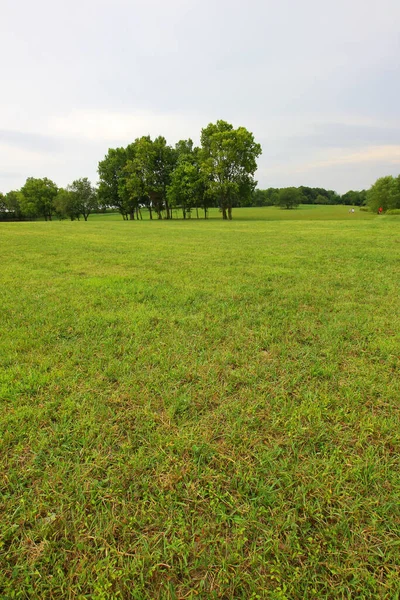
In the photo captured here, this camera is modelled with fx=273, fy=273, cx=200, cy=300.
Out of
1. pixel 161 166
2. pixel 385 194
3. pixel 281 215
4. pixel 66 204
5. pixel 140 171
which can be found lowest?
pixel 281 215

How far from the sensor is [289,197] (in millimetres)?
77062

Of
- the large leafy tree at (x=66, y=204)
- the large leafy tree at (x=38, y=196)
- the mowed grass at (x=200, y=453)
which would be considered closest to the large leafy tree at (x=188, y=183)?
the large leafy tree at (x=66, y=204)

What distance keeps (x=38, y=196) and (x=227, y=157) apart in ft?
151

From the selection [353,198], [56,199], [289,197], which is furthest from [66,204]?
[353,198]

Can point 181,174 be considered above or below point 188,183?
above

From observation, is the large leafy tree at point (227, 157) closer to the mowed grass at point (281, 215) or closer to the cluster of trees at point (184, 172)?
the cluster of trees at point (184, 172)

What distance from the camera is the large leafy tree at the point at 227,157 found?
108ft

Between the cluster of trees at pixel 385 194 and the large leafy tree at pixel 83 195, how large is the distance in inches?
2241

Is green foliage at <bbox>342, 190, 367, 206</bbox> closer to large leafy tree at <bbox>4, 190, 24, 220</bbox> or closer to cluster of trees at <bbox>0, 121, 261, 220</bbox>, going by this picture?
cluster of trees at <bbox>0, 121, 261, 220</bbox>

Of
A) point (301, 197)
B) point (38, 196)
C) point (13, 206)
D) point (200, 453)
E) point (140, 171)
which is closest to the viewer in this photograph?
point (200, 453)

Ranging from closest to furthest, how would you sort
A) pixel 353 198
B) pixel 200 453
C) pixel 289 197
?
pixel 200 453
pixel 289 197
pixel 353 198

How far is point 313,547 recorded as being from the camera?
1.50 meters

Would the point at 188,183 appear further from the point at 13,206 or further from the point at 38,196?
the point at 13,206

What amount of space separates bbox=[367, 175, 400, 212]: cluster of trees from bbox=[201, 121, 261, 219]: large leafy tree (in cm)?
3111
